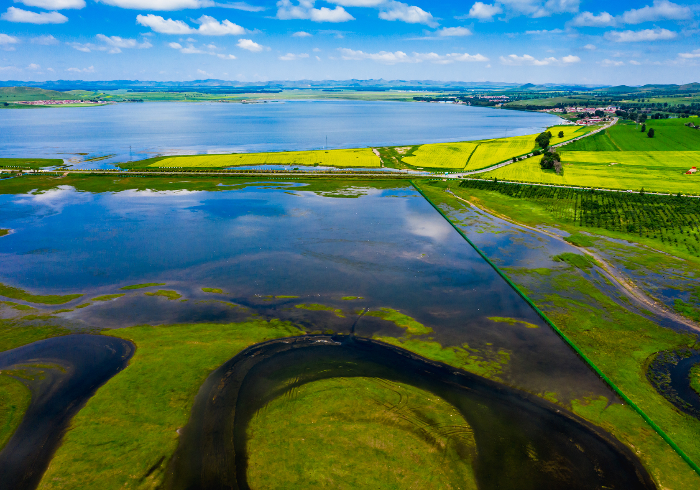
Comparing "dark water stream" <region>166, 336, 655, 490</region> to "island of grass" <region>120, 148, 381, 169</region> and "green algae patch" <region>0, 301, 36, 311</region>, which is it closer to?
"green algae patch" <region>0, 301, 36, 311</region>

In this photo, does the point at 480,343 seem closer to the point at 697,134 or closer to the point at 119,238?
the point at 119,238

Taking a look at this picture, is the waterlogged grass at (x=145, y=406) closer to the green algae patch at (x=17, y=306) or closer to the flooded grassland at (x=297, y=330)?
the flooded grassland at (x=297, y=330)

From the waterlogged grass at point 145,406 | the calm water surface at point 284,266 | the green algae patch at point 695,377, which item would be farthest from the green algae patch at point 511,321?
the waterlogged grass at point 145,406

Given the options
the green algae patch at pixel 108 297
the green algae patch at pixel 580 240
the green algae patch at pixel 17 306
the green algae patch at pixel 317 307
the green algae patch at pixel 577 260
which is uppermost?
the green algae patch at pixel 580 240

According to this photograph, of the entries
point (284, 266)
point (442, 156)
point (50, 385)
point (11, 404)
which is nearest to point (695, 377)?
point (284, 266)

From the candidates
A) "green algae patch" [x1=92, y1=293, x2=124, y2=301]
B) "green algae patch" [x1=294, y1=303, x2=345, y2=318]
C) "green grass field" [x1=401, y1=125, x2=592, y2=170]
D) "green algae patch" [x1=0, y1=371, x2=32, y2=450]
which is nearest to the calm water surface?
"green algae patch" [x1=294, y1=303, x2=345, y2=318]

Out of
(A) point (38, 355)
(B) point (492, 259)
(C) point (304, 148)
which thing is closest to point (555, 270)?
(B) point (492, 259)

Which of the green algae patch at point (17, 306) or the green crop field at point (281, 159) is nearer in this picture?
Answer: the green algae patch at point (17, 306)

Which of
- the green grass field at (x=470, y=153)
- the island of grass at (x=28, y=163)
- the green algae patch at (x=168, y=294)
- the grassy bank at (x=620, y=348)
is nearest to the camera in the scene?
the grassy bank at (x=620, y=348)

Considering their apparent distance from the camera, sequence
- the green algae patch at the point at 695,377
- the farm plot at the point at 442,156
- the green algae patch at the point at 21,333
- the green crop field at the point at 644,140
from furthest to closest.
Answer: the green crop field at the point at 644,140, the farm plot at the point at 442,156, the green algae patch at the point at 21,333, the green algae patch at the point at 695,377
